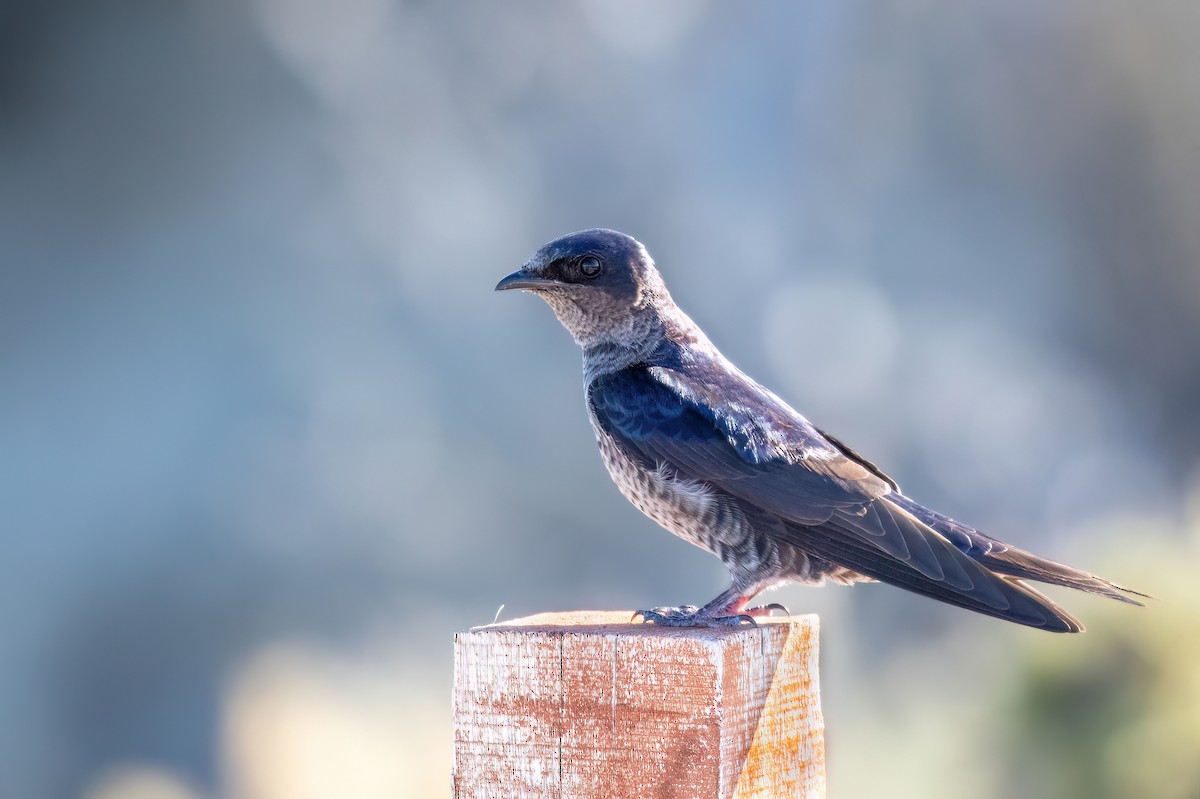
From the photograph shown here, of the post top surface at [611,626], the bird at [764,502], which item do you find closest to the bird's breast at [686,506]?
the bird at [764,502]

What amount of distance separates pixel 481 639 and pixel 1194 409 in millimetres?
10796

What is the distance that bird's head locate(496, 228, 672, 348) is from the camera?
10.8ft

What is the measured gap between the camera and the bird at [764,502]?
101 inches

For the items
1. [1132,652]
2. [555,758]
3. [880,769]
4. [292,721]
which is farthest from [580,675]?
[292,721]

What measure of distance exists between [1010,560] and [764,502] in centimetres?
54

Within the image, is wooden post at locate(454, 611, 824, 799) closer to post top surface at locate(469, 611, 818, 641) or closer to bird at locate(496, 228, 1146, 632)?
post top surface at locate(469, 611, 818, 641)

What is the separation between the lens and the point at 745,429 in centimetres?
292

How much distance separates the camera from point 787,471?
2.84 meters

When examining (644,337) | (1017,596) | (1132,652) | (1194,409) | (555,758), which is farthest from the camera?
(1194,409)

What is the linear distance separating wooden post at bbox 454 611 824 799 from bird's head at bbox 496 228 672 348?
1.44m

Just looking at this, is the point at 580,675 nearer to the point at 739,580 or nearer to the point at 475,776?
the point at 475,776

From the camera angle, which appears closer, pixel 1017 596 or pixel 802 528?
pixel 1017 596

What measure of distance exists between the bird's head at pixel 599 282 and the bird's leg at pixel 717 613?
29.8 inches

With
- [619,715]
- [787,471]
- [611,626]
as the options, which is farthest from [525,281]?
[619,715]
